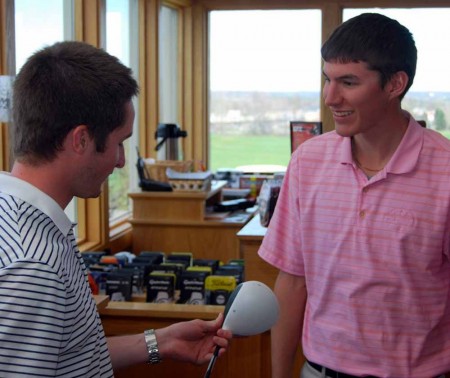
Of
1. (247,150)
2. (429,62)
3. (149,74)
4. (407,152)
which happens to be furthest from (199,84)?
(407,152)

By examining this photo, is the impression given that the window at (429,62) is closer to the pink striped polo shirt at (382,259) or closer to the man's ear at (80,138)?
the pink striped polo shirt at (382,259)

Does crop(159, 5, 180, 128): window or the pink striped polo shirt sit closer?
the pink striped polo shirt

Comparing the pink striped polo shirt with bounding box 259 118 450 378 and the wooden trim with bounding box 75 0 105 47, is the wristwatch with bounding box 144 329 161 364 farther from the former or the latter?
the wooden trim with bounding box 75 0 105 47

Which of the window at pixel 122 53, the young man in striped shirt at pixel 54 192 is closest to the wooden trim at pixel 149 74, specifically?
the window at pixel 122 53

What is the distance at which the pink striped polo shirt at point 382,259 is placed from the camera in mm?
1741

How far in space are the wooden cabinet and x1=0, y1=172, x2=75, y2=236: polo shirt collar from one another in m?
3.88

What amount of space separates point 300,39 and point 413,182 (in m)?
5.49

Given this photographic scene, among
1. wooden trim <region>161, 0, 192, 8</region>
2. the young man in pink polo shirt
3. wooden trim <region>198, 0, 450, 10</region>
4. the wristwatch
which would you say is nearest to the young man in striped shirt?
the wristwatch

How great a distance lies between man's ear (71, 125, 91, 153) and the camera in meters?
1.32

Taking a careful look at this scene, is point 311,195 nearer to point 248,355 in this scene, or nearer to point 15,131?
point 15,131

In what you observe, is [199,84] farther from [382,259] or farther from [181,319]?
[382,259]

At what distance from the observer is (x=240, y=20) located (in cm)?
714

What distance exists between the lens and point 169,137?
5871 millimetres

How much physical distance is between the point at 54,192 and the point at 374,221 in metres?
0.79
